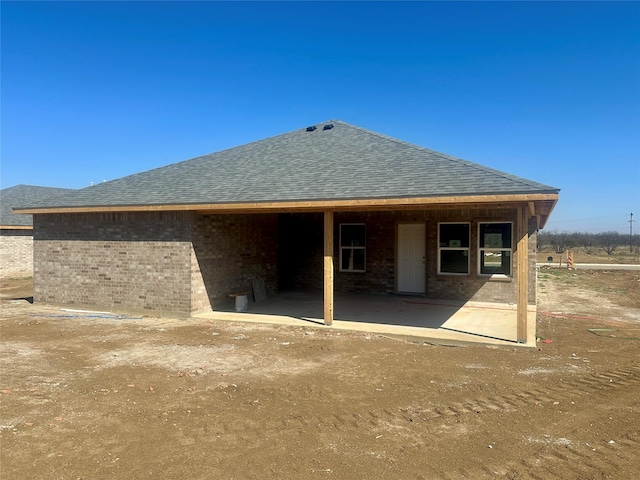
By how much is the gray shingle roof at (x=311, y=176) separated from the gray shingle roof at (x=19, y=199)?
11503 mm

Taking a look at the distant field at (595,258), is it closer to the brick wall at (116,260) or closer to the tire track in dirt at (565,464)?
the brick wall at (116,260)

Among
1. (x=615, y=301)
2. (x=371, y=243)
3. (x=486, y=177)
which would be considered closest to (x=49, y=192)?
(x=371, y=243)

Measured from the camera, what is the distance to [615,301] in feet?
46.7

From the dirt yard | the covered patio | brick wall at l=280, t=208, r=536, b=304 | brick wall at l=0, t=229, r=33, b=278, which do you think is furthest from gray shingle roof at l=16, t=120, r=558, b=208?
brick wall at l=0, t=229, r=33, b=278

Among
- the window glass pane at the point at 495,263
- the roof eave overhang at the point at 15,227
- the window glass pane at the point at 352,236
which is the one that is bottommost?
the window glass pane at the point at 495,263

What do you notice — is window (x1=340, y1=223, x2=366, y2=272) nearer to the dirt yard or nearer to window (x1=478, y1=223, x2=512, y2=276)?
window (x1=478, y1=223, x2=512, y2=276)

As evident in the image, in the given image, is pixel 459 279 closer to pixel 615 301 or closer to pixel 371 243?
pixel 371 243

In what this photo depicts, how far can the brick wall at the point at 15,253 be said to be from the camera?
2098 centimetres

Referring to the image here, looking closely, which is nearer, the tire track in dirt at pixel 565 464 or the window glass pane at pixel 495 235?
the tire track in dirt at pixel 565 464

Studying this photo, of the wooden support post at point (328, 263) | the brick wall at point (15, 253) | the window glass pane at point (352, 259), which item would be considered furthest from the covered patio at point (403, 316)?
the brick wall at point (15, 253)

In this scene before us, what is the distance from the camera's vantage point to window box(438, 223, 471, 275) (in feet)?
42.2

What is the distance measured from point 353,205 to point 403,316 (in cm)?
323

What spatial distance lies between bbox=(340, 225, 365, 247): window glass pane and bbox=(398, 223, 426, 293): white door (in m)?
1.26

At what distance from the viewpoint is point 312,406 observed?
5168 mm
